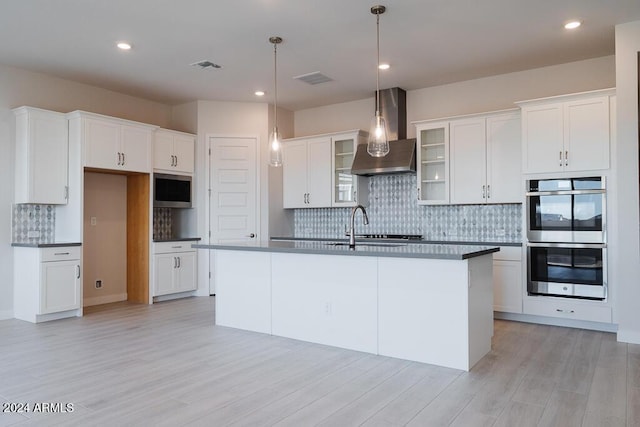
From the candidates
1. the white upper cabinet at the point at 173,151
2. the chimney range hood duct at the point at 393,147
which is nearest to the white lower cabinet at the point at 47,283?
the white upper cabinet at the point at 173,151

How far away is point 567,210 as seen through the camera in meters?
4.62

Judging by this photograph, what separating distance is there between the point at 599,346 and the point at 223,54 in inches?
182

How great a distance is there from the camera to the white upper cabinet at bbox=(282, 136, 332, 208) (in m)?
6.62

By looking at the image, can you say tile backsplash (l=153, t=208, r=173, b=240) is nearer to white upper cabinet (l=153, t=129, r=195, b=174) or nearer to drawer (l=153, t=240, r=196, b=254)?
drawer (l=153, t=240, r=196, b=254)

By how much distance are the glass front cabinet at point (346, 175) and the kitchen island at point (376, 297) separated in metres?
2.31

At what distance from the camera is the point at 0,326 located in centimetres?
474

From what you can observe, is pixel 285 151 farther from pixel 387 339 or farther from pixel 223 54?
pixel 387 339

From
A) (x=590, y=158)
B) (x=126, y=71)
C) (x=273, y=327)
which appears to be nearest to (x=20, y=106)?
(x=126, y=71)

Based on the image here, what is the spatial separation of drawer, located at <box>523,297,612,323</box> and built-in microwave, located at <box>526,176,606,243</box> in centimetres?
64

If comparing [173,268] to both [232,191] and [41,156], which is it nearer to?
[232,191]

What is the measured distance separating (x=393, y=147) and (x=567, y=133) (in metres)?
2.06

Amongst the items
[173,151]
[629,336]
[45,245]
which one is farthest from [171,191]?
[629,336]

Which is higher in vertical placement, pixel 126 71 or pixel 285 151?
pixel 126 71

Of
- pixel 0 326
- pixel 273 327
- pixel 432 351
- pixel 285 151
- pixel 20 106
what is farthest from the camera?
pixel 285 151
